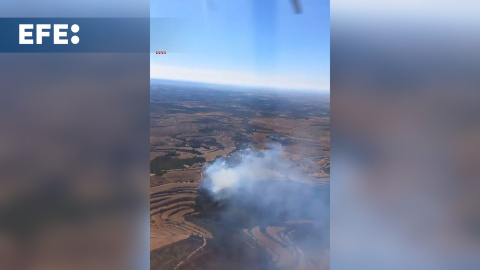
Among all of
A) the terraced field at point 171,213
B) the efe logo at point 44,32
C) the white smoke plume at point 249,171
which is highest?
the efe logo at point 44,32

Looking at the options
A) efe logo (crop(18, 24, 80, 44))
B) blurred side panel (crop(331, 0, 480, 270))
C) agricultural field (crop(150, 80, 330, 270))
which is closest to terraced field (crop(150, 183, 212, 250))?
agricultural field (crop(150, 80, 330, 270))

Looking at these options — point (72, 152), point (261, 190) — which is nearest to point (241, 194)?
point (261, 190)

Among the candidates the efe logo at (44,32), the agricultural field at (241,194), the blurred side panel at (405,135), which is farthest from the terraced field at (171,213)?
the efe logo at (44,32)

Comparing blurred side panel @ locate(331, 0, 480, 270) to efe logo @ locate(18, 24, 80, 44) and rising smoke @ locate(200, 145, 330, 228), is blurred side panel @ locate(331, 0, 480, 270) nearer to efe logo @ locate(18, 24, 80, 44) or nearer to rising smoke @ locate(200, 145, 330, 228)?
rising smoke @ locate(200, 145, 330, 228)

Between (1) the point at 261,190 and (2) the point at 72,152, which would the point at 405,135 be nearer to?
(1) the point at 261,190

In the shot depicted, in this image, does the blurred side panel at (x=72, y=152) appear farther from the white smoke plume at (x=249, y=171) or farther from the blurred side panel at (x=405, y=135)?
the blurred side panel at (x=405, y=135)

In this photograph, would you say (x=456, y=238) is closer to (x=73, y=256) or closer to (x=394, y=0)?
(x=394, y=0)
